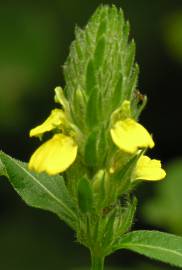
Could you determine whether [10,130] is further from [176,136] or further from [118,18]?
[118,18]

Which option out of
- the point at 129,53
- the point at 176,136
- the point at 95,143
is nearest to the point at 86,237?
the point at 95,143

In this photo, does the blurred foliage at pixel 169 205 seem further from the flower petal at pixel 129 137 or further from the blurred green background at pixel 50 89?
the flower petal at pixel 129 137

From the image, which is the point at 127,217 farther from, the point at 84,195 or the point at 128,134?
the point at 128,134

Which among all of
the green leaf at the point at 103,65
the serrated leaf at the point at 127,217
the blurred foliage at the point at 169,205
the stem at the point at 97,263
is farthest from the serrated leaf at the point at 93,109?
the blurred foliage at the point at 169,205

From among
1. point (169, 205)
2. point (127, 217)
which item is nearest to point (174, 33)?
point (169, 205)

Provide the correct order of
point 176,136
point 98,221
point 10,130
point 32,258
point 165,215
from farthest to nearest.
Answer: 1. point 176,136
2. point 10,130
3. point 32,258
4. point 165,215
5. point 98,221

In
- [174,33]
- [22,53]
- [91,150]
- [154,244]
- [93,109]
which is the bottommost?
[174,33]
